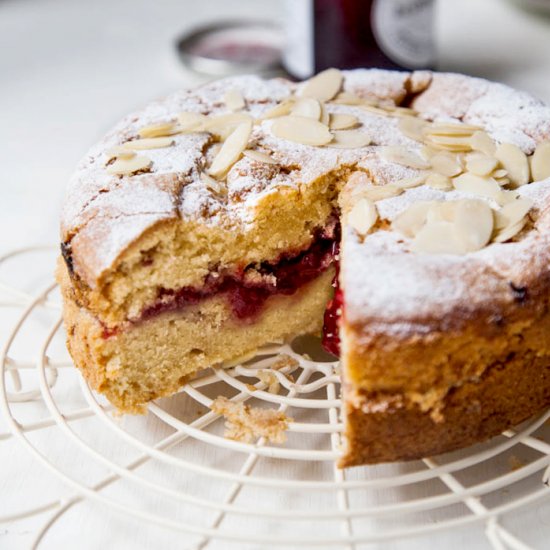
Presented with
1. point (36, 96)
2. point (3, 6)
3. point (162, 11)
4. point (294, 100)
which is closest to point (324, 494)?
point (294, 100)

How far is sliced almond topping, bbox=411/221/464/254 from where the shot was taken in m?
1.45

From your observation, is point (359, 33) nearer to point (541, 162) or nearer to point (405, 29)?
point (405, 29)

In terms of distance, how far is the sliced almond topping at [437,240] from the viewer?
1447mm

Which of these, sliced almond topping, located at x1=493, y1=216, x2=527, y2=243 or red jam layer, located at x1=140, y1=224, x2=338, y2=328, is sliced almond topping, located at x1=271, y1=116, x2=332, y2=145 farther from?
sliced almond topping, located at x1=493, y1=216, x2=527, y2=243

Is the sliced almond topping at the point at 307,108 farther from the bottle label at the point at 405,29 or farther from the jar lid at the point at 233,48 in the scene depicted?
the jar lid at the point at 233,48

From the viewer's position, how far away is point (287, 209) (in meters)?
1.68

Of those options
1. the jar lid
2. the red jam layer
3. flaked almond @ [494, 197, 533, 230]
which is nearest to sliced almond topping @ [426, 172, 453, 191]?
flaked almond @ [494, 197, 533, 230]

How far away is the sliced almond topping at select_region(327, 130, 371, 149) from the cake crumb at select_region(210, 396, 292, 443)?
59 cm

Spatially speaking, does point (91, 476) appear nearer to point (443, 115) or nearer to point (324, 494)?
point (324, 494)

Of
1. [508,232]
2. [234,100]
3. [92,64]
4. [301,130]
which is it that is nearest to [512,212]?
[508,232]

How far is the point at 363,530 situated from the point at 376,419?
21 centimetres

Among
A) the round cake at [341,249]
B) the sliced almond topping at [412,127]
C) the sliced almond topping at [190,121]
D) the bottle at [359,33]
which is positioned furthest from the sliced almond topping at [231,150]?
the bottle at [359,33]

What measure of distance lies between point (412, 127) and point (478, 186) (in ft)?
0.95

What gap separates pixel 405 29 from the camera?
2.59 metres
